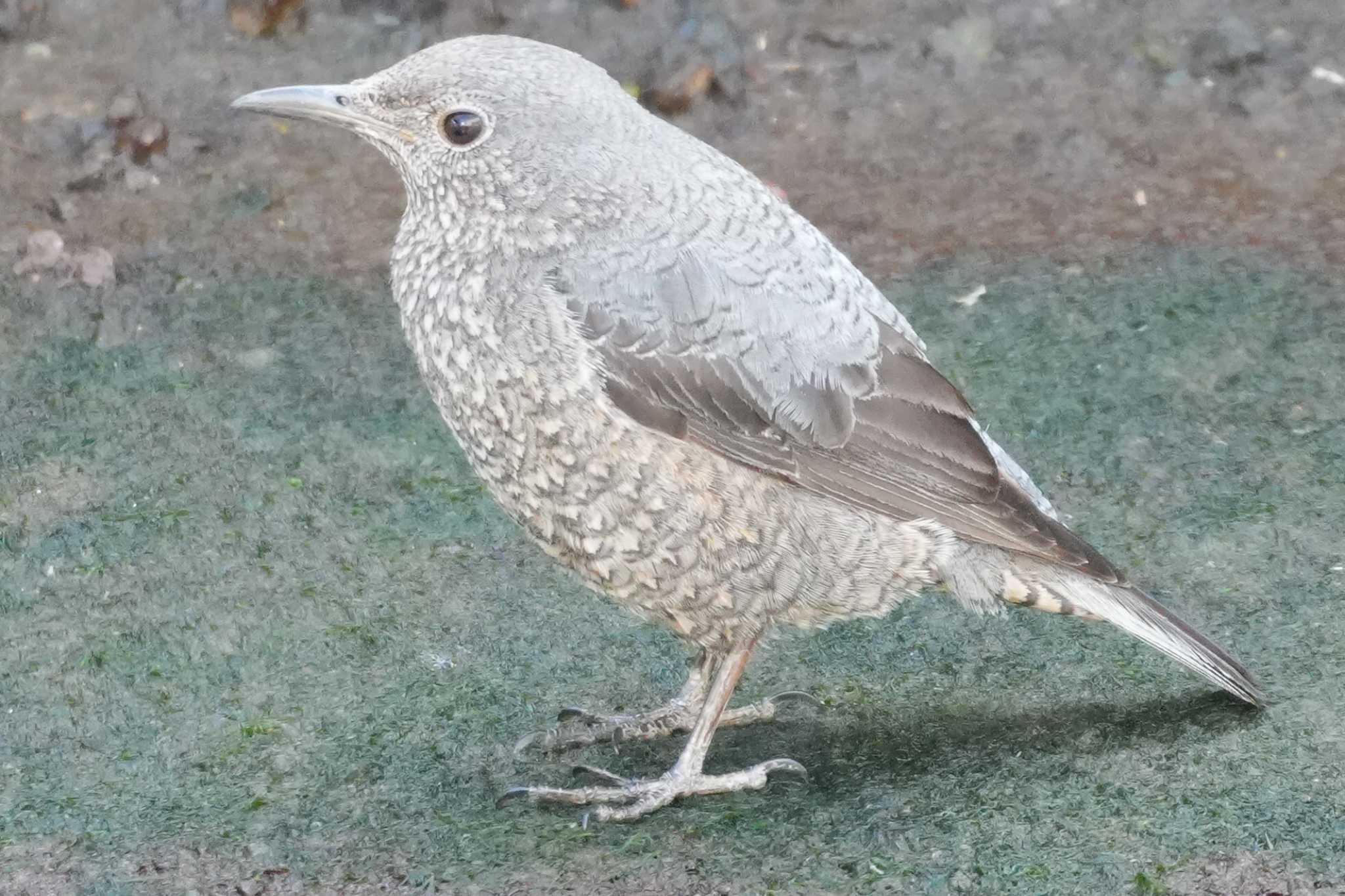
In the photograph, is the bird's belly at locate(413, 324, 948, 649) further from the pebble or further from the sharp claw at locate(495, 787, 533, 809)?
the pebble

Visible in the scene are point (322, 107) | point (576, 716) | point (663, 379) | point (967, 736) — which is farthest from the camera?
point (576, 716)

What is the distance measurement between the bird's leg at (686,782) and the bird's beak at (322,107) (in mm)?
1452

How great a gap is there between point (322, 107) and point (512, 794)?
1.63m

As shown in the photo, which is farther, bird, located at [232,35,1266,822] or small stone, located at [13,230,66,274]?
small stone, located at [13,230,66,274]

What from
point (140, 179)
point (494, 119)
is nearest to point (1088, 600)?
point (494, 119)

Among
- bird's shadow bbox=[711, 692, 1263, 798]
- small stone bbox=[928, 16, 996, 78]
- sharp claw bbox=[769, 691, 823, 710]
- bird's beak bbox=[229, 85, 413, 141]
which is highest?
bird's beak bbox=[229, 85, 413, 141]

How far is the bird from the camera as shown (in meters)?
3.40

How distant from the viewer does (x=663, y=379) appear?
11.2ft

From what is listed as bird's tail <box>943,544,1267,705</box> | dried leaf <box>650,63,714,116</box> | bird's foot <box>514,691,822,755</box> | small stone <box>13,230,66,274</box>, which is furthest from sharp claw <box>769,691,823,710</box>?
dried leaf <box>650,63,714,116</box>

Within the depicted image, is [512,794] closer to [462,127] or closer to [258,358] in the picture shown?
[462,127]

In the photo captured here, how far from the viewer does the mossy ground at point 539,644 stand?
3469mm

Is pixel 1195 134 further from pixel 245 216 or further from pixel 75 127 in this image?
pixel 75 127

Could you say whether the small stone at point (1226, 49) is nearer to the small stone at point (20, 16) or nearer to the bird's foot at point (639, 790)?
the bird's foot at point (639, 790)

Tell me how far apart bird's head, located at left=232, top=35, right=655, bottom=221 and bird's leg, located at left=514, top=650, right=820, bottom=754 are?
1.26 metres
